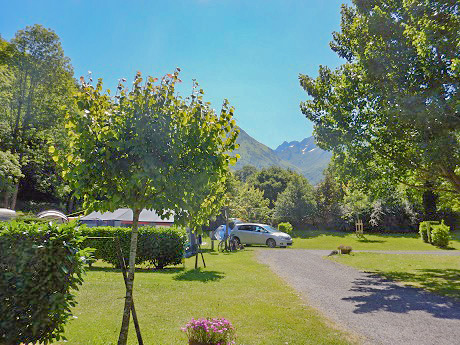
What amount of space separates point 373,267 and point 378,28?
1095 cm

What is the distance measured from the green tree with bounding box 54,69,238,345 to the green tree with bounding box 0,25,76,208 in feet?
100

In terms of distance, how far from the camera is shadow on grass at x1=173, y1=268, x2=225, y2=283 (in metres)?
12.5

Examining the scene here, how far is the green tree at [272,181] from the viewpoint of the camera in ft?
256

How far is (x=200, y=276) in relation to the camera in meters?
13.1

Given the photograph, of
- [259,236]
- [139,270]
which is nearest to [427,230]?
[259,236]

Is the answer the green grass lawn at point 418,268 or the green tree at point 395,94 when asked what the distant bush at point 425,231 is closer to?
the green grass lawn at point 418,268

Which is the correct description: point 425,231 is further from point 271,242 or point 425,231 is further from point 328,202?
point 328,202

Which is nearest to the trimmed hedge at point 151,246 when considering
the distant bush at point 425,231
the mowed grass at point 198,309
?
the mowed grass at point 198,309

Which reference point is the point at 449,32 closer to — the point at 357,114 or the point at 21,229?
the point at 357,114

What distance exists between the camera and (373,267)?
16.3 m

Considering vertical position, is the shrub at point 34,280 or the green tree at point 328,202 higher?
→ the green tree at point 328,202

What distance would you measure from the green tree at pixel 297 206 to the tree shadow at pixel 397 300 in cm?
3175

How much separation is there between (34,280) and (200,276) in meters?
8.86

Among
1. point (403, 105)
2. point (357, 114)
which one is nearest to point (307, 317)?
point (403, 105)
